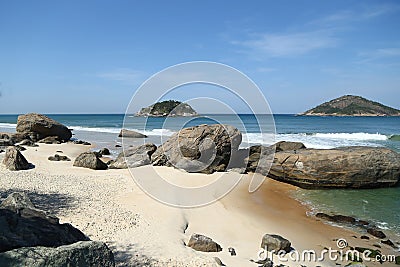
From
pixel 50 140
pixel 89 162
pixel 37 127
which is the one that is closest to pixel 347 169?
pixel 89 162

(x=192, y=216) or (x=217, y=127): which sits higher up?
(x=217, y=127)

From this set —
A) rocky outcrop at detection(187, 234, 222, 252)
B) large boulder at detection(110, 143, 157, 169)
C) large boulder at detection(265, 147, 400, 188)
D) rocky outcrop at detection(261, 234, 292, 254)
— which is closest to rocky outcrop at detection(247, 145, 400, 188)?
large boulder at detection(265, 147, 400, 188)

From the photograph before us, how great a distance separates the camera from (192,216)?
937 cm

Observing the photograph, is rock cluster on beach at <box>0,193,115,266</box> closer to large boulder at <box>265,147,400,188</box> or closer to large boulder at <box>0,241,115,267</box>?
large boulder at <box>0,241,115,267</box>

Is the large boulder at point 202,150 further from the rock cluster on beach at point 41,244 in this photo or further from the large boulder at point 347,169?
the rock cluster on beach at point 41,244

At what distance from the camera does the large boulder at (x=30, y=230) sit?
4199mm

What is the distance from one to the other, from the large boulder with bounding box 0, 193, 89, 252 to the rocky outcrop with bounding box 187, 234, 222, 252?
94.3 inches

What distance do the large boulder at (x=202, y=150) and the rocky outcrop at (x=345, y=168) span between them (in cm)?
351

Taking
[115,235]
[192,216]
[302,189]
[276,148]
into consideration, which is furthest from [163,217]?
[276,148]

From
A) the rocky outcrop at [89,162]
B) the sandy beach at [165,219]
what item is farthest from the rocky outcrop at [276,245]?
the rocky outcrop at [89,162]

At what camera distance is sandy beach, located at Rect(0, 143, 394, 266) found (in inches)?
258

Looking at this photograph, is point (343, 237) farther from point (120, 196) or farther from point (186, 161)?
point (186, 161)

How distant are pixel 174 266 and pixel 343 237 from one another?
189 inches

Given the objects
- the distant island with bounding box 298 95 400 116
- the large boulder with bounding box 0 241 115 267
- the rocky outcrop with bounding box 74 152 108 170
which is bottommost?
the rocky outcrop with bounding box 74 152 108 170
